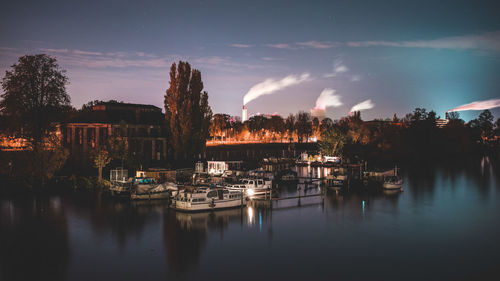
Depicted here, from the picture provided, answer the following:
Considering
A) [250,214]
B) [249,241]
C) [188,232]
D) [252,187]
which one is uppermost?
[252,187]

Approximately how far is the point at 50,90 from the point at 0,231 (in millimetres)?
25727

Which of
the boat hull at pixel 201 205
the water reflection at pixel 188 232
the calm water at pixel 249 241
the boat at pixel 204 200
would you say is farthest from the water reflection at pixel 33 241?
the boat at pixel 204 200

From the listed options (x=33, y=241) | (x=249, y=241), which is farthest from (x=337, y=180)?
(x=33, y=241)

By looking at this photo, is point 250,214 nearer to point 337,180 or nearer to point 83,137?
point 337,180

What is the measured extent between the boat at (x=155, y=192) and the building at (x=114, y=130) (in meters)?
12.4

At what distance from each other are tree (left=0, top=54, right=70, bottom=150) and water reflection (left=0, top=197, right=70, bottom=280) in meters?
13.6

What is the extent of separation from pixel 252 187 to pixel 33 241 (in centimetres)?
1929

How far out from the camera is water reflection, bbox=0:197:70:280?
1930cm

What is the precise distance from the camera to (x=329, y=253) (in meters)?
23.3

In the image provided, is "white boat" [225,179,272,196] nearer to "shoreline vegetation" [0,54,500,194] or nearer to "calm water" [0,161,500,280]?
"calm water" [0,161,500,280]

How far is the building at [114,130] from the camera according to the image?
2039 inches

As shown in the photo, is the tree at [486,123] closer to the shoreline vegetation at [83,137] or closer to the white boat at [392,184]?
the shoreline vegetation at [83,137]

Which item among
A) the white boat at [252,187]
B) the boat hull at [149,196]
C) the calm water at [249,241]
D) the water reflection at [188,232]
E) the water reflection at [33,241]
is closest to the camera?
the water reflection at [33,241]

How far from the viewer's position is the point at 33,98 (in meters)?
45.7
